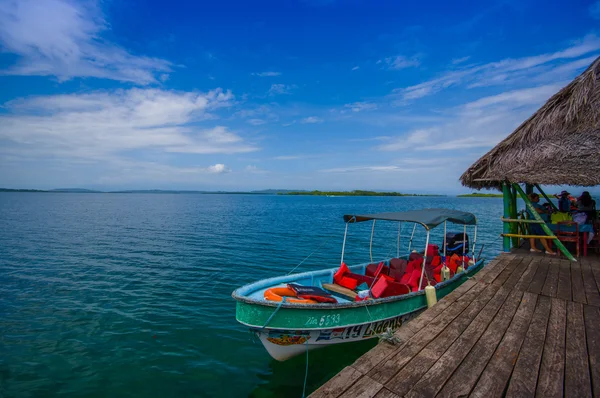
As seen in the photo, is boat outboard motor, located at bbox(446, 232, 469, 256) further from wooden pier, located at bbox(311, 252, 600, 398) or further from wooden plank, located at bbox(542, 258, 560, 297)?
wooden pier, located at bbox(311, 252, 600, 398)

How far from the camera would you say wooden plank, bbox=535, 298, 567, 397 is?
11.3 feet

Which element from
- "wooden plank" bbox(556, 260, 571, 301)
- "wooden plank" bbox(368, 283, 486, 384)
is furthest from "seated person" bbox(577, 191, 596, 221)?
"wooden plank" bbox(368, 283, 486, 384)

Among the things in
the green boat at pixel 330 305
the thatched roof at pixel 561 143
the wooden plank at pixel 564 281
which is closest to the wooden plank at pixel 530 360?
the wooden plank at pixel 564 281

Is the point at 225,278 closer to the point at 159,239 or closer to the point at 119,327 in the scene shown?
the point at 119,327

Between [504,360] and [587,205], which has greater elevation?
[587,205]

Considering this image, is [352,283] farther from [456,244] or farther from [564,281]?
[456,244]

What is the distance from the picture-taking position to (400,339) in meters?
4.60

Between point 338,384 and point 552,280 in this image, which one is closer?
point 338,384

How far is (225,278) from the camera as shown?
48.1 ft

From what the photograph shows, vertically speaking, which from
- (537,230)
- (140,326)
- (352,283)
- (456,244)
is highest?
(537,230)

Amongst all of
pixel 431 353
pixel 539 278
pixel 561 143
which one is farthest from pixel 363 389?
pixel 561 143

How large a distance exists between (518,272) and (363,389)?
718 centimetres

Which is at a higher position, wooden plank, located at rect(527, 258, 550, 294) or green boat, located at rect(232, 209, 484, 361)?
wooden plank, located at rect(527, 258, 550, 294)

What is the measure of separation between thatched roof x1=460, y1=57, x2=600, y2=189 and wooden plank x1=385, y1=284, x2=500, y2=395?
6168 millimetres
